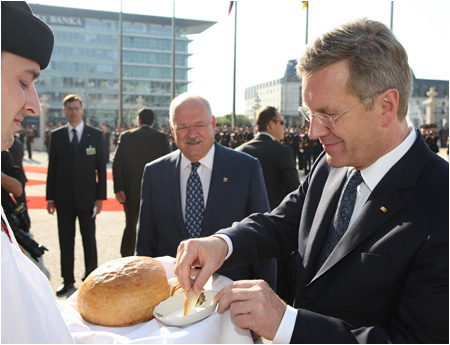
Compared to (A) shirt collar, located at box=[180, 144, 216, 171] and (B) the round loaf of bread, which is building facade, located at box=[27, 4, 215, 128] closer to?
(A) shirt collar, located at box=[180, 144, 216, 171]

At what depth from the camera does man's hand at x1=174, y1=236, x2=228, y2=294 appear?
5.27ft

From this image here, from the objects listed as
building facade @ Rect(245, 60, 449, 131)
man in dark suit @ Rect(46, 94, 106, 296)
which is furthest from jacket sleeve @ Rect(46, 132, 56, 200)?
building facade @ Rect(245, 60, 449, 131)

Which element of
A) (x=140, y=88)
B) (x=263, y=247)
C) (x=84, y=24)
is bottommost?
(x=263, y=247)

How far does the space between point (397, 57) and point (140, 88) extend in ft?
296

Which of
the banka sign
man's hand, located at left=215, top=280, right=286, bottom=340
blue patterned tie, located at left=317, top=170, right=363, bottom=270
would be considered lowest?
man's hand, located at left=215, top=280, right=286, bottom=340

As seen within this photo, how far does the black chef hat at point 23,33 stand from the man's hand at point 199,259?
0.92m

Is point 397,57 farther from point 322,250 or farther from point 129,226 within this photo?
point 129,226

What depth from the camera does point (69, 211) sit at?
202 inches

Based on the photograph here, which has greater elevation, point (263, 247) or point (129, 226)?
point (263, 247)

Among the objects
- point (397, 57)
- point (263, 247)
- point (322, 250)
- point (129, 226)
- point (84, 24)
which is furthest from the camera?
point (84, 24)

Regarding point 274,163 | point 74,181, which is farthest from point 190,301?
point 74,181

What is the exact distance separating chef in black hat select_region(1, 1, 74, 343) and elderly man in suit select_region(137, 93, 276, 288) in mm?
1663

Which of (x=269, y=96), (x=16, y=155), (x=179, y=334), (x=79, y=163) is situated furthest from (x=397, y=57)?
(x=269, y=96)

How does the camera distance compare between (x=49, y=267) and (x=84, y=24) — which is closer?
(x=49, y=267)
